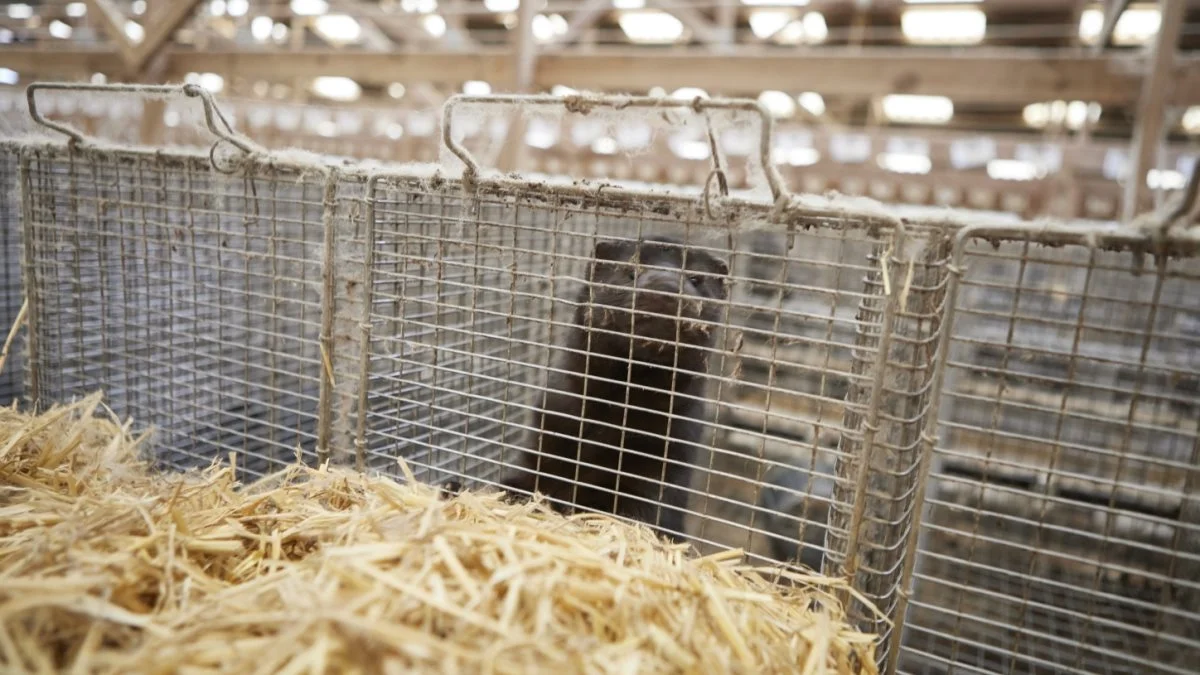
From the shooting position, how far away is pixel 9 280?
304cm

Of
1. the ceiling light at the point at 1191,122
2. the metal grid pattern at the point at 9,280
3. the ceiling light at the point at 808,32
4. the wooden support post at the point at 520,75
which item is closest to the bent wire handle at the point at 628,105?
the metal grid pattern at the point at 9,280

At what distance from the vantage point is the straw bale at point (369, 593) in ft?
3.32

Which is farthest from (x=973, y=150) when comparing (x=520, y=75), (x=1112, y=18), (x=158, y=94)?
(x=158, y=94)

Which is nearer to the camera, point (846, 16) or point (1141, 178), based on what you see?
point (1141, 178)

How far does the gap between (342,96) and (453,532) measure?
1396 centimetres

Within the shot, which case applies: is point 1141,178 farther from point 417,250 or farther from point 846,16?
point 846,16

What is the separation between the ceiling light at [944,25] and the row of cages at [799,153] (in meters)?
1.72

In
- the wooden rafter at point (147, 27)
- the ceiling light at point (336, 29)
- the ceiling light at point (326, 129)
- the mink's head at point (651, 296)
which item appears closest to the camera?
the mink's head at point (651, 296)

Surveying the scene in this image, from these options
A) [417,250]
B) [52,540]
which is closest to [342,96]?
[417,250]

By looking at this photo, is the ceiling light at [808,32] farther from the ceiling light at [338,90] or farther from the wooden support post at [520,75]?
the ceiling light at [338,90]

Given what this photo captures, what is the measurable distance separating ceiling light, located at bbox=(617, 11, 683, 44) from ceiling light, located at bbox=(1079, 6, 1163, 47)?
15.7ft

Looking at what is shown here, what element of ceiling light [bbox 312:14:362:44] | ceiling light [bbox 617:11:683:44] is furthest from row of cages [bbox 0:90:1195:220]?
ceiling light [bbox 312:14:362:44]

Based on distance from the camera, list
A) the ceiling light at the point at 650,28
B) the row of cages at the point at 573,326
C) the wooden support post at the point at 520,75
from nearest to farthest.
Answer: the row of cages at the point at 573,326, the wooden support post at the point at 520,75, the ceiling light at the point at 650,28

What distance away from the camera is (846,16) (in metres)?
9.02
